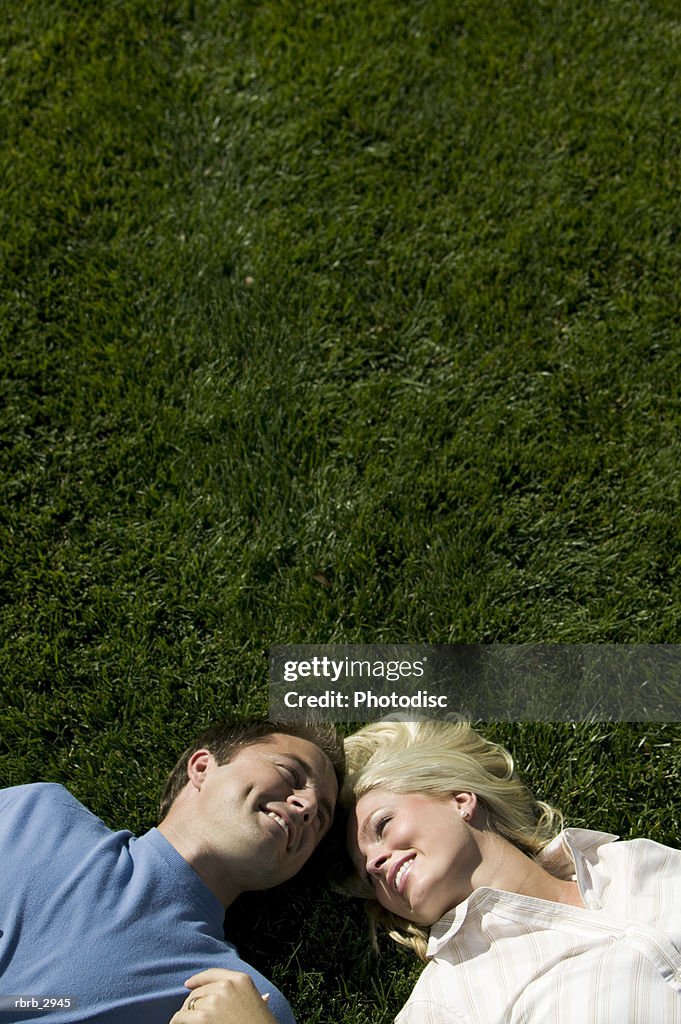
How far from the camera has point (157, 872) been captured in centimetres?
297

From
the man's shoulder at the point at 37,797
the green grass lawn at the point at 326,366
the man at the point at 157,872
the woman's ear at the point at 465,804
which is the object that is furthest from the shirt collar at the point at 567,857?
the man's shoulder at the point at 37,797

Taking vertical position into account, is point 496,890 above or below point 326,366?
below

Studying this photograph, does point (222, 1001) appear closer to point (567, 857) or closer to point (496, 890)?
point (496, 890)

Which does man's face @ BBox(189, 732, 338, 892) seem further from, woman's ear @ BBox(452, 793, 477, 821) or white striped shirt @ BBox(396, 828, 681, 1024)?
white striped shirt @ BBox(396, 828, 681, 1024)

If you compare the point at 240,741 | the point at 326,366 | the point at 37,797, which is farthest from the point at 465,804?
the point at 326,366

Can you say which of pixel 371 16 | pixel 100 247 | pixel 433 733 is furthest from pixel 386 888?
pixel 371 16

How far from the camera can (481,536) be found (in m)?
3.65

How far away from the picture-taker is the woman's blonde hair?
10.4 feet

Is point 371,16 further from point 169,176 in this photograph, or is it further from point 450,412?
point 450,412

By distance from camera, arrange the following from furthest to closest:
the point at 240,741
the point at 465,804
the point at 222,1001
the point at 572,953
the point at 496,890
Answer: the point at 240,741
the point at 465,804
the point at 496,890
the point at 572,953
the point at 222,1001

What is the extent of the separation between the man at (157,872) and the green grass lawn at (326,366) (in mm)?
221

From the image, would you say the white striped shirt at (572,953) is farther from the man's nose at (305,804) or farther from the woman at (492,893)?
the man's nose at (305,804)

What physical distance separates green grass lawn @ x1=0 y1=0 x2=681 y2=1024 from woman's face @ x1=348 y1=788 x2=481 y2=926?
0.86ft

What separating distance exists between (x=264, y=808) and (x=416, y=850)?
50 centimetres
